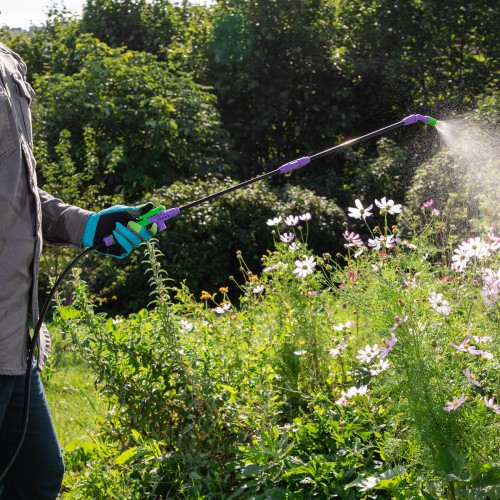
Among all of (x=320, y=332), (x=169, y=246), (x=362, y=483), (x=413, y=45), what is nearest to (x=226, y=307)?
(x=320, y=332)

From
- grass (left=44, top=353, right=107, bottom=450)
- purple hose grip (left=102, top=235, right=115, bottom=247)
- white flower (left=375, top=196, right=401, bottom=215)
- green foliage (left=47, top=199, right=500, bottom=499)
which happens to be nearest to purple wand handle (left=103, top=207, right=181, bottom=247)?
purple hose grip (left=102, top=235, right=115, bottom=247)

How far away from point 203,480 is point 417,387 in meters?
0.88

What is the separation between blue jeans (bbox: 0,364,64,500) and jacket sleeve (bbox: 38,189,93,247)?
464mm

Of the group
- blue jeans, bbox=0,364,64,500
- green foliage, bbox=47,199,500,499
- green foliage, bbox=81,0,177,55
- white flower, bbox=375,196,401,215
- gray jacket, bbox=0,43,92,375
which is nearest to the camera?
gray jacket, bbox=0,43,92,375

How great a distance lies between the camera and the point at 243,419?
2.92 meters

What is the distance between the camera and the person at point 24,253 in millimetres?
2053

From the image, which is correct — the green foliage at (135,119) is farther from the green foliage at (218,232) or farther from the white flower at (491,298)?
the white flower at (491,298)

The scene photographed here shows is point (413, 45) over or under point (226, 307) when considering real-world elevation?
over

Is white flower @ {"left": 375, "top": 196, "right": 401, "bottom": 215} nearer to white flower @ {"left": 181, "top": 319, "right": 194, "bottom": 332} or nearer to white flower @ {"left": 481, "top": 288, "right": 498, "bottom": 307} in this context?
white flower @ {"left": 481, "top": 288, "right": 498, "bottom": 307}

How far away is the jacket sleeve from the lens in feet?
8.11

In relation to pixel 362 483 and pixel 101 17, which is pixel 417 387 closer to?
pixel 362 483

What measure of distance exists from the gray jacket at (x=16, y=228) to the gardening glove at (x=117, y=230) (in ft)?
0.95

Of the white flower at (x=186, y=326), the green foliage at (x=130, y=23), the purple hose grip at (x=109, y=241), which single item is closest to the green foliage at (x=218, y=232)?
the white flower at (x=186, y=326)

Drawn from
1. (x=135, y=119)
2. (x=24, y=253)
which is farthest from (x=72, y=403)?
(x=135, y=119)
